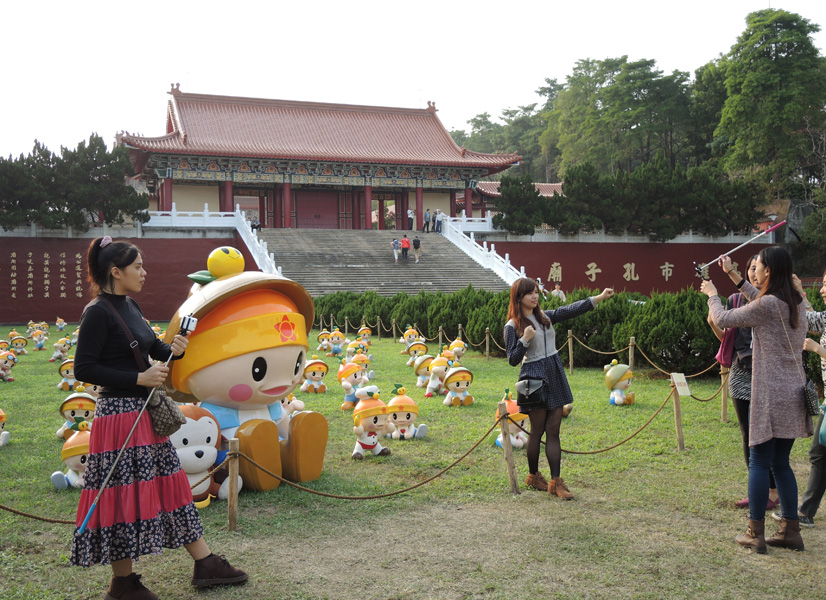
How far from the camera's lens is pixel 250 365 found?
4191mm

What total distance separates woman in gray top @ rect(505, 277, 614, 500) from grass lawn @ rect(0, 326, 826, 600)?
0.32 metres

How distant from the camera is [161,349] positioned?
304cm

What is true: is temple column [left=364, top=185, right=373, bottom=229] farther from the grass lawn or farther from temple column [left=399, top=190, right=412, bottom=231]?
the grass lawn

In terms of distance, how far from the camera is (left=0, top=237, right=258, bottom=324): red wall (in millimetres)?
20266

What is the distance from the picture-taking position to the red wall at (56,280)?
20266mm

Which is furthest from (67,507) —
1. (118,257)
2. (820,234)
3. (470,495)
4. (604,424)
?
(820,234)

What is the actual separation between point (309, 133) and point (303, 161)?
90.4 inches

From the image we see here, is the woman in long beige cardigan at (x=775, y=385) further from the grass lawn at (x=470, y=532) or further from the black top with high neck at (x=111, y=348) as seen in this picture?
the black top with high neck at (x=111, y=348)

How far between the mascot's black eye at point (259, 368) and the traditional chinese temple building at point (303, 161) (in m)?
20.5

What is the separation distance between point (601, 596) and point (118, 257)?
246 cm

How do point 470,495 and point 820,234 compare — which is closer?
point 470,495

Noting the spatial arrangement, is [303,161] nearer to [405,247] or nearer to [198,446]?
[405,247]

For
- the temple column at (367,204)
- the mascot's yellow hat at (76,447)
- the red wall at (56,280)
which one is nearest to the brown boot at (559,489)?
the mascot's yellow hat at (76,447)

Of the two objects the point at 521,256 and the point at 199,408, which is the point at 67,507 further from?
the point at 521,256
